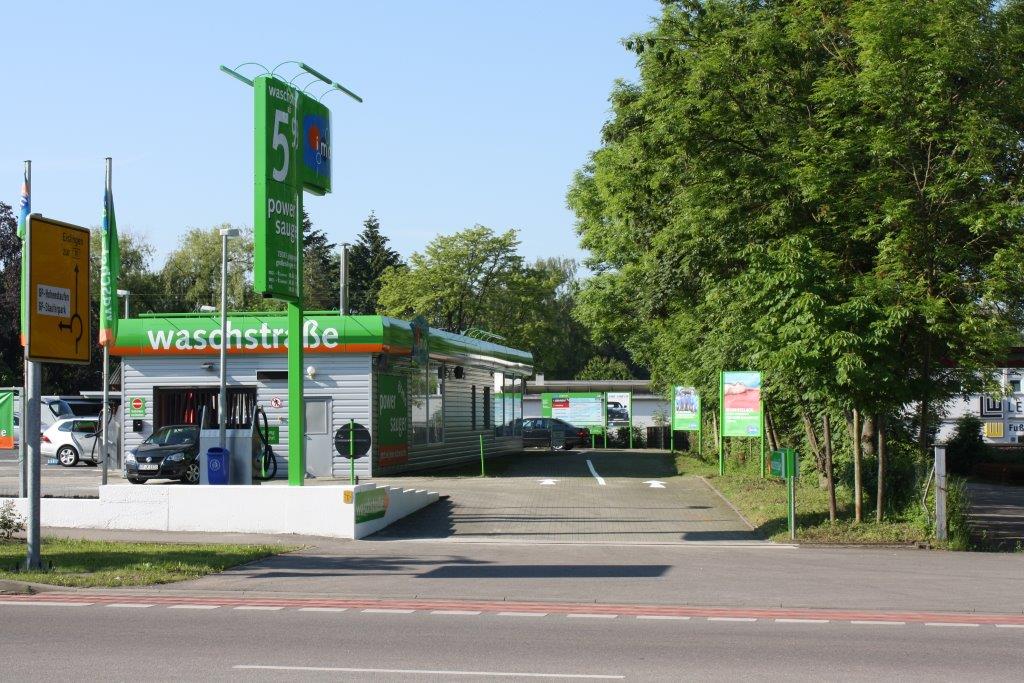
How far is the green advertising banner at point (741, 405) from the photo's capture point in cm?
2802

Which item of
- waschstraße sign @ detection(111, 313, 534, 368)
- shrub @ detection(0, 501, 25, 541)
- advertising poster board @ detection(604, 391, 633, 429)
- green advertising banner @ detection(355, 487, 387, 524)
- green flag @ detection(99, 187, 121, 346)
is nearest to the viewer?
shrub @ detection(0, 501, 25, 541)

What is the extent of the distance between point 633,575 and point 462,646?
218 inches

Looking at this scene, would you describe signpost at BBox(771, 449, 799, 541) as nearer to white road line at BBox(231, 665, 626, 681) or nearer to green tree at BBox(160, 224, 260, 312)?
white road line at BBox(231, 665, 626, 681)

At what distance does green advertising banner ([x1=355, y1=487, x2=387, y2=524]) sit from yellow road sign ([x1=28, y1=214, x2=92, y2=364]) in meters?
5.35

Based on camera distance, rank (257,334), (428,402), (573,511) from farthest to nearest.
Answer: (428,402) < (257,334) < (573,511)

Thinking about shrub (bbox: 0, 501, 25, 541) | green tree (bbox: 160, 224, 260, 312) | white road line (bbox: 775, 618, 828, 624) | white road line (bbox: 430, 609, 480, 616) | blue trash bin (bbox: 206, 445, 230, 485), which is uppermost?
green tree (bbox: 160, 224, 260, 312)

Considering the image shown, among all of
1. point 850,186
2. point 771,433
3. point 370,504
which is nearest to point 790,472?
point 850,186

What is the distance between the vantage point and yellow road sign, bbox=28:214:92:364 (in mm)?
15023

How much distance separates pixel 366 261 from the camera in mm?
100312

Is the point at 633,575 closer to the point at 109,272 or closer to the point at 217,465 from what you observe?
the point at 217,465

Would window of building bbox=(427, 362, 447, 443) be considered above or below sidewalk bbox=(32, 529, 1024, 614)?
above

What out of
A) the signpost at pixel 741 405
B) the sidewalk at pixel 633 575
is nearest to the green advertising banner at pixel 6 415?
the sidewalk at pixel 633 575

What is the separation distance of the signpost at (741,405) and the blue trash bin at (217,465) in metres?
12.2

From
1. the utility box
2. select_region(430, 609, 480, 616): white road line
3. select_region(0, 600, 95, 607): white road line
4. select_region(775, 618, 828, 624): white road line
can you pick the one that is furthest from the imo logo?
select_region(775, 618, 828, 624): white road line
